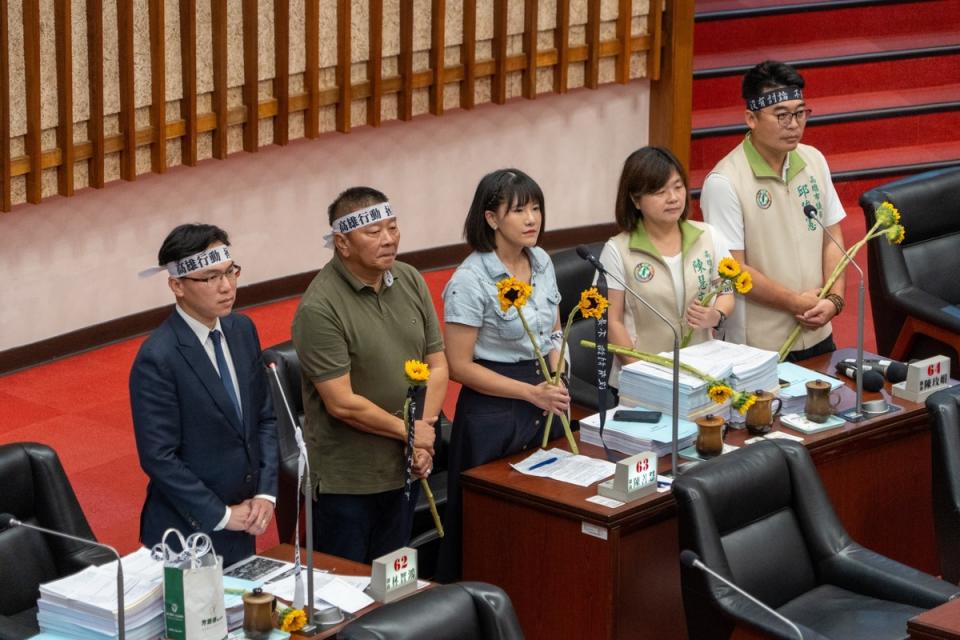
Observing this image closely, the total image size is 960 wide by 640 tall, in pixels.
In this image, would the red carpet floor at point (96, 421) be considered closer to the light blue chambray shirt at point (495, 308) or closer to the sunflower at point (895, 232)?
the light blue chambray shirt at point (495, 308)

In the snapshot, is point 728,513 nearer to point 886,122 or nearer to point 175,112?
point 175,112

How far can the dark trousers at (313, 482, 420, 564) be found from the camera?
14.2ft

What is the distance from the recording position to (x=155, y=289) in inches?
276

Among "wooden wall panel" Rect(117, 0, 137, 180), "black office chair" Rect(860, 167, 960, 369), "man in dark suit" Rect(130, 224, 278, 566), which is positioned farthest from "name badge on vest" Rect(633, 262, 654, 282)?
"wooden wall panel" Rect(117, 0, 137, 180)

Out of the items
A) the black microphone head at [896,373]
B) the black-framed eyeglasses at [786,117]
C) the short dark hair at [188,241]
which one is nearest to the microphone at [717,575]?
the short dark hair at [188,241]

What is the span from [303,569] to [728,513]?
1048mm

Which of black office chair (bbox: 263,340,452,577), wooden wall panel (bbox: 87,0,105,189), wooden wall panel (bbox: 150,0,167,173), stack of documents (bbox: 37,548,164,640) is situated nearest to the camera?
stack of documents (bbox: 37,548,164,640)

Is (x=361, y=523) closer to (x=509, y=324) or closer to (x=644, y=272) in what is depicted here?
(x=509, y=324)

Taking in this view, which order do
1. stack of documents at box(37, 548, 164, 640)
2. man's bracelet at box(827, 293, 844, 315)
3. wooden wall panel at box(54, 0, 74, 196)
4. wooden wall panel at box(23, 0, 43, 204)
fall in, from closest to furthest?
stack of documents at box(37, 548, 164, 640)
man's bracelet at box(827, 293, 844, 315)
wooden wall panel at box(23, 0, 43, 204)
wooden wall panel at box(54, 0, 74, 196)

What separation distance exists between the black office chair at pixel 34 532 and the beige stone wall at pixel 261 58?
2.45m

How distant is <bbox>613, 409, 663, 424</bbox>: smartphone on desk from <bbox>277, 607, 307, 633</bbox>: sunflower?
4.58 ft

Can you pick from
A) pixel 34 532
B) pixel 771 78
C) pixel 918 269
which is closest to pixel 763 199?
pixel 771 78

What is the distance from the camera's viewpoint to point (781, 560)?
412 centimetres

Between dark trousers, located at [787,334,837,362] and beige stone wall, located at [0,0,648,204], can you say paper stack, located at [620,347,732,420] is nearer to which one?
dark trousers, located at [787,334,837,362]
